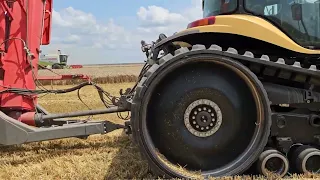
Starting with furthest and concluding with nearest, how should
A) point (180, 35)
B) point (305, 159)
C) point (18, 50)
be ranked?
1. point (18, 50)
2. point (180, 35)
3. point (305, 159)

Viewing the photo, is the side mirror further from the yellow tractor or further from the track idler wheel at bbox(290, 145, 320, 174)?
the track idler wheel at bbox(290, 145, 320, 174)

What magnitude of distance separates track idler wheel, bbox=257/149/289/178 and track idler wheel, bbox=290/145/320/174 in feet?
0.44

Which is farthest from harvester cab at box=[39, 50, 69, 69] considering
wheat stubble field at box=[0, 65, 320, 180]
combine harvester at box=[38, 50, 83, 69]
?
wheat stubble field at box=[0, 65, 320, 180]

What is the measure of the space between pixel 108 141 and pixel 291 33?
10.2ft

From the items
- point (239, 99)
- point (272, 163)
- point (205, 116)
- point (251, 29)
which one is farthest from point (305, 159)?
point (251, 29)

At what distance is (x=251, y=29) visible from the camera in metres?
3.82

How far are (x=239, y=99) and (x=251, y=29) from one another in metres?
0.74

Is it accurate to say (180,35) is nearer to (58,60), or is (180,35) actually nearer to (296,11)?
(296,11)

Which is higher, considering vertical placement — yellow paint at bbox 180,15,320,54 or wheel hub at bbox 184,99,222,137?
yellow paint at bbox 180,15,320,54

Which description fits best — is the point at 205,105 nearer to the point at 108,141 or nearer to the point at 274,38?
the point at 274,38

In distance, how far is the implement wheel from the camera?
3764 millimetres

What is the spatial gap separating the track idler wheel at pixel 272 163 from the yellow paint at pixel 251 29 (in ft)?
3.64

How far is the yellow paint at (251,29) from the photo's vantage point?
12.5 ft

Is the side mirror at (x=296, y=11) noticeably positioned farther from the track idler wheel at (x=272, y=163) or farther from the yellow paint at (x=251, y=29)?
the track idler wheel at (x=272, y=163)
